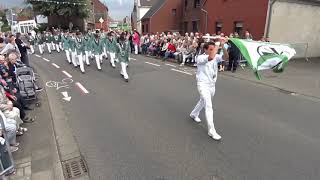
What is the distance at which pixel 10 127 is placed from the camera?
17.7ft

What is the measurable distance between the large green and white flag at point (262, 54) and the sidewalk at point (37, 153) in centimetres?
474

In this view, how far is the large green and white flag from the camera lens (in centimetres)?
717

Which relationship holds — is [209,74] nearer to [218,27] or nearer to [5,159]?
[5,159]

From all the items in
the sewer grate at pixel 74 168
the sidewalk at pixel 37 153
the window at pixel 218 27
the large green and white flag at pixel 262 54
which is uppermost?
the window at pixel 218 27

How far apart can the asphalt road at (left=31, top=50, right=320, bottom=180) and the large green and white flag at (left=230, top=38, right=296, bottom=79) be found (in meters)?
1.30

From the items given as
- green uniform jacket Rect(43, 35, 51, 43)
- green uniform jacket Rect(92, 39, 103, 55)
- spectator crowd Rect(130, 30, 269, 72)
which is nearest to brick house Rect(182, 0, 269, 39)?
spectator crowd Rect(130, 30, 269, 72)

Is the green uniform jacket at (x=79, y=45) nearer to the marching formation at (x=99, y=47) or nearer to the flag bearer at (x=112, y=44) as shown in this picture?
the marching formation at (x=99, y=47)

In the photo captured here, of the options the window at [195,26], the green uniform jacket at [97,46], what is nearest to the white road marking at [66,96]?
the green uniform jacket at [97,46]

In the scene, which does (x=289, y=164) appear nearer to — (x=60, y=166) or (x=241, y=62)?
(x=60, y=166)

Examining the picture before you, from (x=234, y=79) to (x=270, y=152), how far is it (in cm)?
775

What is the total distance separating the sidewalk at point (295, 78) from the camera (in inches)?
435

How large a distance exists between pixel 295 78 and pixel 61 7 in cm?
Answer: 4091

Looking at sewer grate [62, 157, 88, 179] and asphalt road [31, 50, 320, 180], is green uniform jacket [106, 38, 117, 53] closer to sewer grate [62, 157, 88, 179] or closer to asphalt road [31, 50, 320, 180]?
asphalt road [31, 50, 320, 180]

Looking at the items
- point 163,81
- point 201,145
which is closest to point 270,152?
point 201,145
